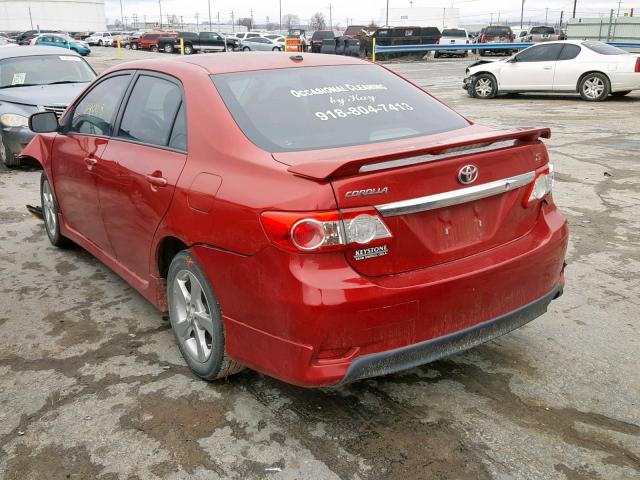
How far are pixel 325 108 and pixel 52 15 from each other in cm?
12521

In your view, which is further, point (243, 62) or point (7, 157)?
point (7, 157)

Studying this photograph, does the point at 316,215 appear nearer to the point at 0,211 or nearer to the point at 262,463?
the point at 262,463

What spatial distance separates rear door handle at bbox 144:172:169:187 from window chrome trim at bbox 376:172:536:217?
51.6 inches

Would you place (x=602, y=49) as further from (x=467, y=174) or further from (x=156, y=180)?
(x=156, y=180)

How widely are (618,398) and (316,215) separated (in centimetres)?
181

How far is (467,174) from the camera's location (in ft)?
9.30

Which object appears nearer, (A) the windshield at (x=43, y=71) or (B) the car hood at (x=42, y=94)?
(B) the car hood at (x=42, y=94)

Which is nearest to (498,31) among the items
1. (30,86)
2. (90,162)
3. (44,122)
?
(30,86)

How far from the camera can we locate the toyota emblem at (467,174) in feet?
9.25

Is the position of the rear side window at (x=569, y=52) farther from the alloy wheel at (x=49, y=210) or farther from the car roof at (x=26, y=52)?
the alloy wheel at (x=49, y=210)

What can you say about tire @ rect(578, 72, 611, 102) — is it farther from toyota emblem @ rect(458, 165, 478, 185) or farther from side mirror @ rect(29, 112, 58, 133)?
toyota emblem @ rect(458, 165, 478, 185)

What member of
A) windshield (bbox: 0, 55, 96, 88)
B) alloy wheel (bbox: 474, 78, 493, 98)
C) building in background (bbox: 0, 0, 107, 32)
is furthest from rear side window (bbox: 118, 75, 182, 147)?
A: building in background (bbox: 0, 0, 107, 32)

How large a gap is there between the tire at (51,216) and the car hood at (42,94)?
3.66 meters

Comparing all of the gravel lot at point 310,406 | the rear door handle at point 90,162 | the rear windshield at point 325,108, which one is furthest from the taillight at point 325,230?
the rear door handle at point 90,162
